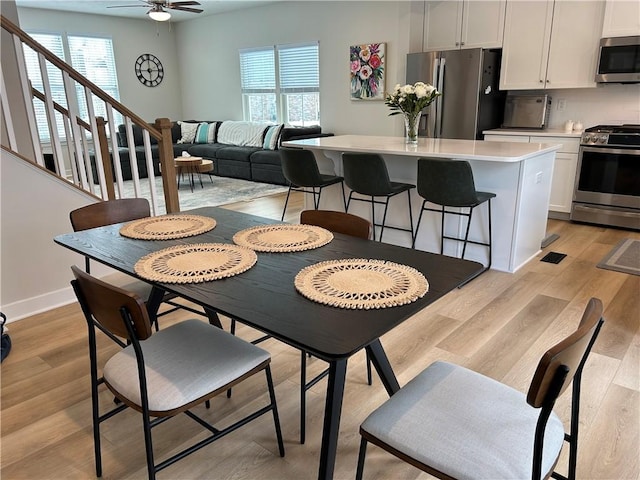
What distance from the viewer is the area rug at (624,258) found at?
3.60m

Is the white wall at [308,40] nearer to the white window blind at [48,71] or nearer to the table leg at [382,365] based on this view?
the white window blind at [48,71]

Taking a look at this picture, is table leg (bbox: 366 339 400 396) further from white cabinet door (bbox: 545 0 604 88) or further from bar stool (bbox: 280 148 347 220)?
white cabinet door (bbox: 545 0 604 88)

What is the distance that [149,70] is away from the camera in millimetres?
8969

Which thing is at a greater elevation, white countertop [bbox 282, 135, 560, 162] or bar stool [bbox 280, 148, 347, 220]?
white countertop [bbox 282, 135, 560, 162]

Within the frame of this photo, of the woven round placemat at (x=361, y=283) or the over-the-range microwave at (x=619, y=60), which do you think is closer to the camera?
the woven round placemat at (x=361, y=283)

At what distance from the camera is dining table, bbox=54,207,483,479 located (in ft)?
3.80

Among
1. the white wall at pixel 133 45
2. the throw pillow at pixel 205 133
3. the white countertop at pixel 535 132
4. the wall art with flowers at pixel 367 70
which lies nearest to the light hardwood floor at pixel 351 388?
the white countertop at pixel 535 132

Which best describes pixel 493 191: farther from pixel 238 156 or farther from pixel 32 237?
pixel 238 156

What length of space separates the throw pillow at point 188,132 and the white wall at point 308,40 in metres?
0.57

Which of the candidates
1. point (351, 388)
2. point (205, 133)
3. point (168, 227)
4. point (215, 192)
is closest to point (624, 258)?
point (351, 388)

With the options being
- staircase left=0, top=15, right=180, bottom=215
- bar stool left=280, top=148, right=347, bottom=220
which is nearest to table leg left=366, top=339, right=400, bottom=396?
staircase left=0, top=15, right=180, bottom=215

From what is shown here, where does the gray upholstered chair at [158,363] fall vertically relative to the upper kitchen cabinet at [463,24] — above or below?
below

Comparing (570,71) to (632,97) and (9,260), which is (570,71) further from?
(9,260)

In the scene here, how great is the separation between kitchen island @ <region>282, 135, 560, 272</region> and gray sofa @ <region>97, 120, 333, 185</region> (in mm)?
2817
